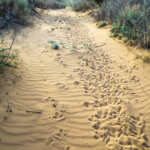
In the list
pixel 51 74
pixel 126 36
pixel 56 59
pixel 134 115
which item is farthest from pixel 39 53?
pixel 126 36

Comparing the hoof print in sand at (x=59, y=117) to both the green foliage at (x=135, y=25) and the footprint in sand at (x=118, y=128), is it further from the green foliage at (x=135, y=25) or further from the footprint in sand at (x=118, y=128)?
the green foliage at (x=135, y=25)

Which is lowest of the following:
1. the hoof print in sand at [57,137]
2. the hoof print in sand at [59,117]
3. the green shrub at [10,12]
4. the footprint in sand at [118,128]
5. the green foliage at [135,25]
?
the footprint in sand at [118,128]

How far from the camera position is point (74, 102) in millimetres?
2408

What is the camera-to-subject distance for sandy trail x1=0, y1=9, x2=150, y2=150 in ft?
5.73

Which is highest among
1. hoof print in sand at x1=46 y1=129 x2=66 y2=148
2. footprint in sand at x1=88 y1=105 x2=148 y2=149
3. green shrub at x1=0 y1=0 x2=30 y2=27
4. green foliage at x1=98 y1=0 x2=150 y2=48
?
green shrub at x1=0 y1=0 x2=30 y2=27

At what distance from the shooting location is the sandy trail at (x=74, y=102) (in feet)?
5.73

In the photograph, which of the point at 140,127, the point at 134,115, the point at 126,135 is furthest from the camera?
the point at 134,115

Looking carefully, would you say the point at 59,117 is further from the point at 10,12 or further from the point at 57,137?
the point at 10,12

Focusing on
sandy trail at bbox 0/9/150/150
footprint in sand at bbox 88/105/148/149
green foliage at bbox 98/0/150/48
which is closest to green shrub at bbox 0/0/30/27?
sandy trail at bbox 0/9/150/150

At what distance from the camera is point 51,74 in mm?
3053

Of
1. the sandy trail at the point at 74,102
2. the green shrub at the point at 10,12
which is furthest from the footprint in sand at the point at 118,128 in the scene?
the green shrub at the point at 10,12

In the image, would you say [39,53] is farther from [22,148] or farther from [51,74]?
[22,148]

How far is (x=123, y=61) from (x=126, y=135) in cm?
267

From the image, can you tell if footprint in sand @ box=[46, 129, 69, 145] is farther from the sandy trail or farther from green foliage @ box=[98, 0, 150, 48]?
green foliage @ box=[98, 0, 150, 48]
